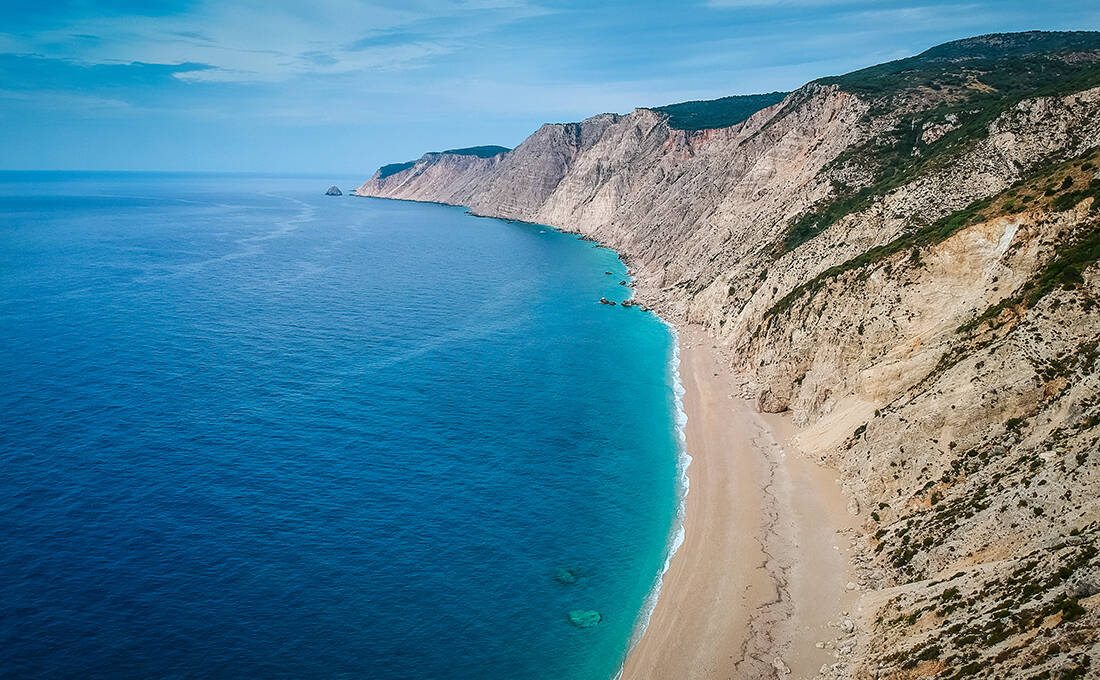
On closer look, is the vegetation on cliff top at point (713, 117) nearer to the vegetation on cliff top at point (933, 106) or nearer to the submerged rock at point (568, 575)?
the vegetation on cliff top at point (933, 106)

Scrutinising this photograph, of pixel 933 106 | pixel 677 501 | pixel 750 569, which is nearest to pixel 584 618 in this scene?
pixel 750 569

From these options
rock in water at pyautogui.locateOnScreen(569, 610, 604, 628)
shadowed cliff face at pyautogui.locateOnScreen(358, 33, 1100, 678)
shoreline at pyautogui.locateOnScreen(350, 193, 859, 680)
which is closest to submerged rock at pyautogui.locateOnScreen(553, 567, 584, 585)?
rock in water at pyautogui.locateOnScreen(569, 610, 604, 628)

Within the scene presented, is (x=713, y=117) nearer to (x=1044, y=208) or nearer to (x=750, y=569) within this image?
(x=1044, y=208)

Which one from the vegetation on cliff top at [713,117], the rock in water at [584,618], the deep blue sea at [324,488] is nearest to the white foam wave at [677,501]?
the deep blue sea at [324,488]

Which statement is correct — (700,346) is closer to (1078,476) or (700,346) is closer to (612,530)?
(612,530)

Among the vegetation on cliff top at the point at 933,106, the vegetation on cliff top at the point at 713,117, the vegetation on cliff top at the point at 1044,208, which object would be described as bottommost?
the vegetation on cliff top at the point at 1044,208

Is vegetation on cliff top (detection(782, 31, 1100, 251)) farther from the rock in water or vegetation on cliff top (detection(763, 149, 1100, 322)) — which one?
the rock in water

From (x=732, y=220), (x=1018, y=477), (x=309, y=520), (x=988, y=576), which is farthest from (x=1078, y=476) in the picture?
(x=732, y=220)
